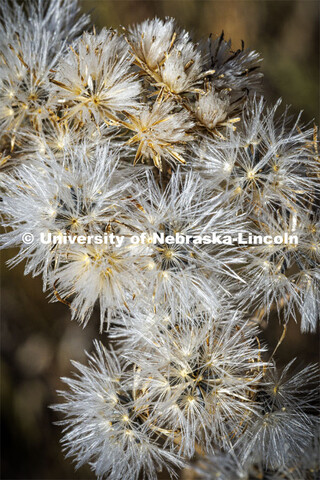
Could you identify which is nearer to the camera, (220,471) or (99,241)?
(99,241)

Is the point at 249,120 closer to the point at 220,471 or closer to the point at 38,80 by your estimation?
the point at 38,80

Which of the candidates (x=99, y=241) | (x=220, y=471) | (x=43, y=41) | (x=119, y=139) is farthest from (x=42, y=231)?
(x=220, y=471)

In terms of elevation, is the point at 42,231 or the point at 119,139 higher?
the point at 119,139
